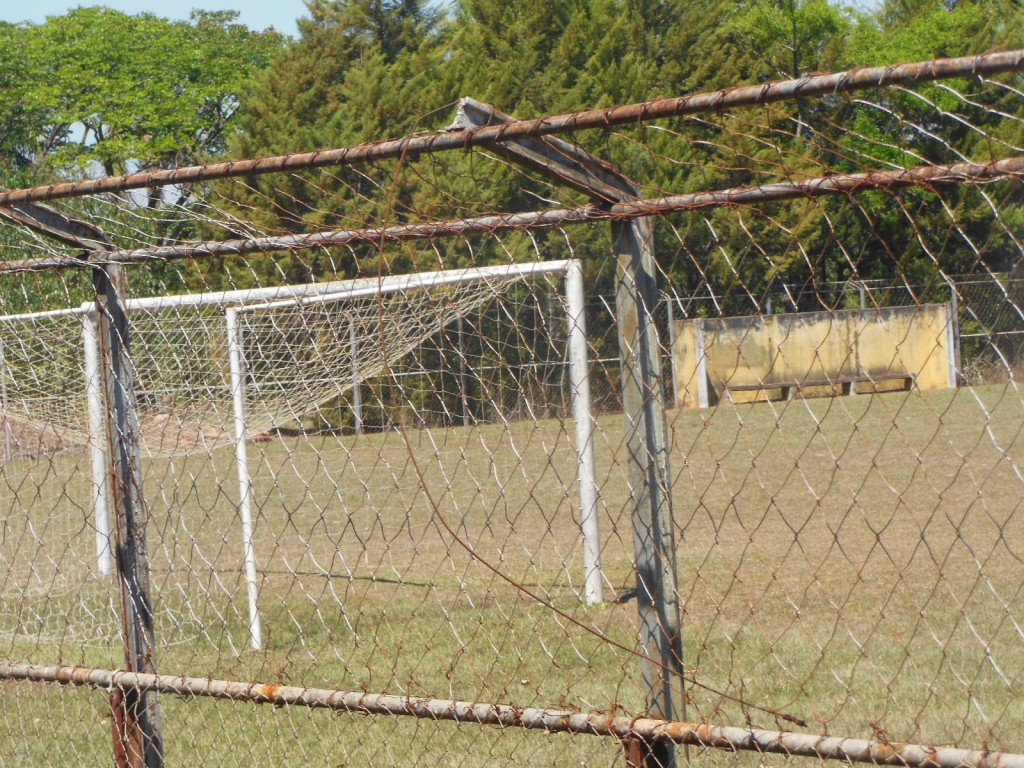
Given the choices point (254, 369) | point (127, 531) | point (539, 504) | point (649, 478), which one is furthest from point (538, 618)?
point (649, 478)

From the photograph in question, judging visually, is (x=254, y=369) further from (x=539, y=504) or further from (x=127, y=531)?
(x=127, y=531)

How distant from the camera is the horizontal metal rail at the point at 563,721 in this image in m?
2.09

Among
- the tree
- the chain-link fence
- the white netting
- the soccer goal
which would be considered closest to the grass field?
the chain-link fence

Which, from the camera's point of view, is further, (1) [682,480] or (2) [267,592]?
(1) [682,480]

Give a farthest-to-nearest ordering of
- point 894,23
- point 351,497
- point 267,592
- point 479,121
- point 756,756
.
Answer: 1. point 894,23
2. point 351,497
3. point 267,592
4. point 756,756
5. point 479,121

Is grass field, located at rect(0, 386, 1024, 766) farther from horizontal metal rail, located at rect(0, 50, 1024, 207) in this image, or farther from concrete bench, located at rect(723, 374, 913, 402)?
horizontal metal rail, located at rect(0, 50, 1024, 207)

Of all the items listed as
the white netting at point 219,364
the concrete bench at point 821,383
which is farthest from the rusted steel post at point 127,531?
the white netting at point 219,364

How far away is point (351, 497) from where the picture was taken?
11414 mm

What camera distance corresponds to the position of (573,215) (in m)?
2.46

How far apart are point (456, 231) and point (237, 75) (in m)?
30.1

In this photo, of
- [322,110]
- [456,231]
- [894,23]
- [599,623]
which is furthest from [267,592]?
[894,23]

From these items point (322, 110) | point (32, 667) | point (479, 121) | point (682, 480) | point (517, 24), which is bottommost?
point (682, 480)

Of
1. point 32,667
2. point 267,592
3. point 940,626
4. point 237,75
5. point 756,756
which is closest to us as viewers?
point 32,667

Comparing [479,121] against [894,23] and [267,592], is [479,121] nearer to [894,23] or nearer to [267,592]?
[267,592]
